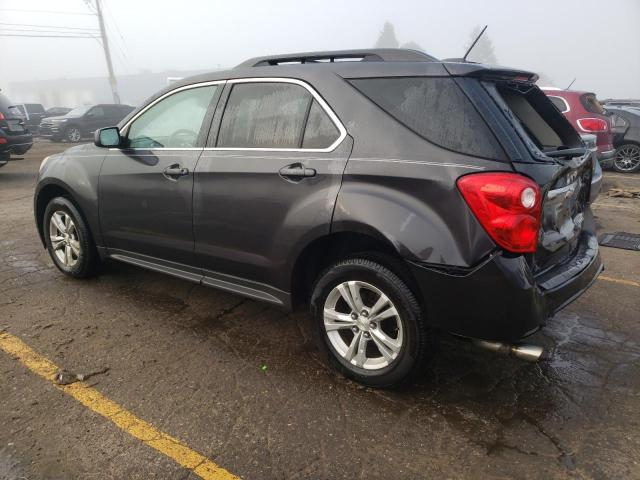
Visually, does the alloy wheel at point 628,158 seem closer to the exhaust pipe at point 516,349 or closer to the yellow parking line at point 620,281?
the yellow parking line at point 620,281

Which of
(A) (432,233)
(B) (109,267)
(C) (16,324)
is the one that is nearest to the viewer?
(A) (432,233)

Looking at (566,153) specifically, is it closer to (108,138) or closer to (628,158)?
(108,138)

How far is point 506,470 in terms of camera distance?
81.5 inches

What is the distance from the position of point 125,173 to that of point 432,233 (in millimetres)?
2419

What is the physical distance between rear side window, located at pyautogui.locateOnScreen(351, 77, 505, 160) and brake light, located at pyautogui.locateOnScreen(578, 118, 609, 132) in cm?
677

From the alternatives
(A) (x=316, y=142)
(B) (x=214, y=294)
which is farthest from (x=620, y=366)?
(B) (x=214, y=294)

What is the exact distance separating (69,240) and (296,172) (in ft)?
8.46

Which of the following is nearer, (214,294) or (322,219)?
(322,219)

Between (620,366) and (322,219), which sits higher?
(322,219)

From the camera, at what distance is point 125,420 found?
2428 mm

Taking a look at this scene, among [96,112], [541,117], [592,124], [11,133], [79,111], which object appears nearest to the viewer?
[541,117]

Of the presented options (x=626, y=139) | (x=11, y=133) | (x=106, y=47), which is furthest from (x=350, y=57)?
(x=106, y=47)

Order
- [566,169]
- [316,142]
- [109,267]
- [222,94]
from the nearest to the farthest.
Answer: [566,169], [316,142], [222,94], [109,267]

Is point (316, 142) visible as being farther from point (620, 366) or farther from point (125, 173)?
point (620, 366)
